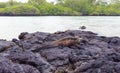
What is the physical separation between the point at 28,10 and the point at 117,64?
84.8m

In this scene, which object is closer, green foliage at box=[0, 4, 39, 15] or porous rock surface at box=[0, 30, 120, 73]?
porous rock surface at box=[0, 30, 120, 73]

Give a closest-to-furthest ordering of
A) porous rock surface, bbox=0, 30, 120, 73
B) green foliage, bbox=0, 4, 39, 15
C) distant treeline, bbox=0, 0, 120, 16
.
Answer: porous rock surface, bbox=0, 30, 120, 73 → green foliage, bbox=0, 4, 39, 15 → distant treeline, bbox=0, 0, 120, 16

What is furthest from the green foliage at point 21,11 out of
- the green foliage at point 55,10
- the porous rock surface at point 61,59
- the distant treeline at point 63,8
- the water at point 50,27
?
the porous rock surface at point 61,59

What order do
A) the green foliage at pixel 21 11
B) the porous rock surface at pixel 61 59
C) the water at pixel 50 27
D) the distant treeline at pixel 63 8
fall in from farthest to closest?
the distant treeline at pixel 63 8
the green foliage at pixel 21 11
the water at pixel 50 27
the porous rock surface at pixel 61 59

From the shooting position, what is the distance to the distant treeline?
328 ft

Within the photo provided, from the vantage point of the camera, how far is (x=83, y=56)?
18000mm

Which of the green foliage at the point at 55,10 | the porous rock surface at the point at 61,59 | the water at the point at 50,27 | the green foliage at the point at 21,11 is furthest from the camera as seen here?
the green foliage at the point at 55,10

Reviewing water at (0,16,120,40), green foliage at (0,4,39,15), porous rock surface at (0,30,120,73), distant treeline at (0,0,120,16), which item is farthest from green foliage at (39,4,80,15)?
porous rock surface at (0,30,120,73)

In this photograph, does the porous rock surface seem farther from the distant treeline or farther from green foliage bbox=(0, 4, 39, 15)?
the distant treeline

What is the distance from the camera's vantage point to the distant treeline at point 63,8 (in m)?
99.9

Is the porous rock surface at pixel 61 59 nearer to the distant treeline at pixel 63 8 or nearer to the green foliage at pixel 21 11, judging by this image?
the green foliage at pixel 21 11

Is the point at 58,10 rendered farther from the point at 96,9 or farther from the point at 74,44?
the point at 74,44

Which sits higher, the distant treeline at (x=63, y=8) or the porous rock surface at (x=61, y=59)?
the porous rock surface at (x=61, y=59)

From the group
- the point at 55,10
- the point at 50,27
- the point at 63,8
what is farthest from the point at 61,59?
the point at 63,8
